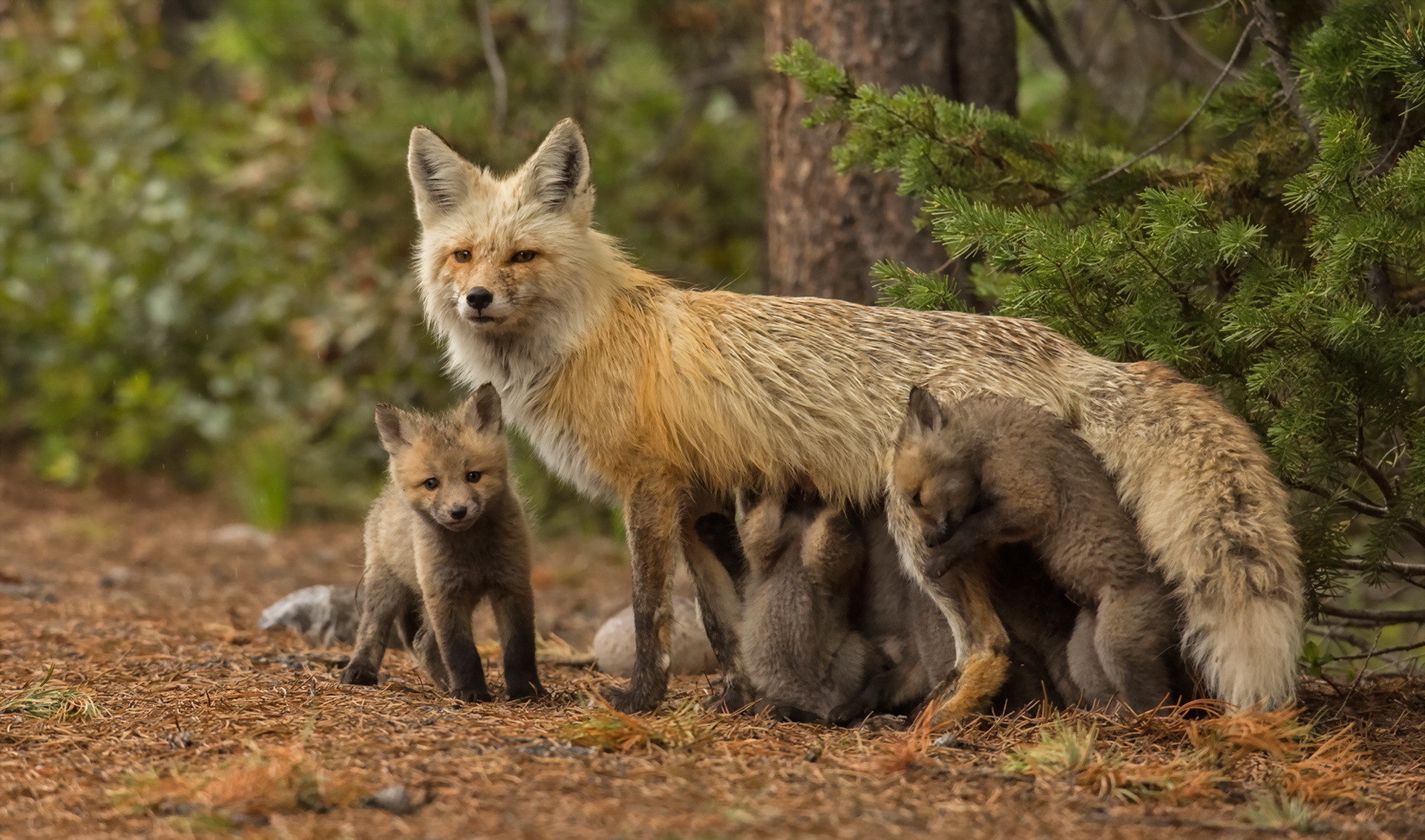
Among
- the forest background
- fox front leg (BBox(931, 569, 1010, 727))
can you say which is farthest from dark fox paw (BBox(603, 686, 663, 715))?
the forest background

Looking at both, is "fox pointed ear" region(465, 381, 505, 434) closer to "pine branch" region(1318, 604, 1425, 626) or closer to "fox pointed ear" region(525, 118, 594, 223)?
"fox pointed ear" region(525, 118, 594, 223)

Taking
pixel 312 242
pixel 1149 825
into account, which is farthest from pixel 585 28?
pixel 1149 825

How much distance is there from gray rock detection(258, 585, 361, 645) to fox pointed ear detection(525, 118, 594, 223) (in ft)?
8.75

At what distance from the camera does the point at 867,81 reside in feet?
22.5

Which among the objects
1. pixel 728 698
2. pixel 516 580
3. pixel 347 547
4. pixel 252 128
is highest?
pixel 252 128

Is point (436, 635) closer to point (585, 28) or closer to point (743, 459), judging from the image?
point (743, 459)

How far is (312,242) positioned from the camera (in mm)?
11977

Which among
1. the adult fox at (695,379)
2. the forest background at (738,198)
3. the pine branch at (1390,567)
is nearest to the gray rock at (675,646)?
the adult fox at (695,379)

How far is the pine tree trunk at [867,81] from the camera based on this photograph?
22.5 ft

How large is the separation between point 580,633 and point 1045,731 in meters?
4.06

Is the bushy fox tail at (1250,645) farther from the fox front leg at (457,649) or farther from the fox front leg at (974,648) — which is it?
the fox front leg at (457,649)

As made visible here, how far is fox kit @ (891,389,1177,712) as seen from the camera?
15.0ft

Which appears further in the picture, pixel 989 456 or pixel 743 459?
pixel 743 459

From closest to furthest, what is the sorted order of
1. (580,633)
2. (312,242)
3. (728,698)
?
(728,698), (580,633), (312,242)
